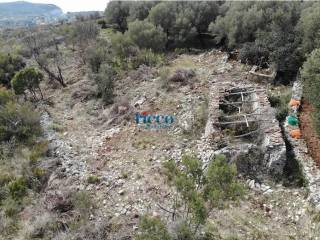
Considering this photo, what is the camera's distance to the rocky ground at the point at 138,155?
884 cm

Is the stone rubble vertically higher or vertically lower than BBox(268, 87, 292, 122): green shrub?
lower

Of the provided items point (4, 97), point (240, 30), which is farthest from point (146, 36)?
point (4, 97)

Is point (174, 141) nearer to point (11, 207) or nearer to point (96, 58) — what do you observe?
point (11, 207)

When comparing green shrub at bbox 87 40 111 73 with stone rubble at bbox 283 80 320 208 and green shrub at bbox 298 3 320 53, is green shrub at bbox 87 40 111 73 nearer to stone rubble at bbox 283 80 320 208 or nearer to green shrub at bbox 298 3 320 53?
green shrub at bbox 298 3 320 53

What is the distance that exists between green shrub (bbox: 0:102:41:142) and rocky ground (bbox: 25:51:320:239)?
748 mm

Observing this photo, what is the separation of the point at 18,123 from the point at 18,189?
5515 mm

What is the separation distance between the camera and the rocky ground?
884 centimetres

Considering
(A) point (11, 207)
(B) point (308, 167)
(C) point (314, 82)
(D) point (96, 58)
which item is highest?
(C) point (314, 82)

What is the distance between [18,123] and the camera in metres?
15.5

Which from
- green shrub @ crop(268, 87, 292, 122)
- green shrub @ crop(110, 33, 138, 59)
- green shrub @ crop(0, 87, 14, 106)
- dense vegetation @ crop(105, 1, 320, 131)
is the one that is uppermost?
dense vegetation @ crop(105, 1, 320, 131)

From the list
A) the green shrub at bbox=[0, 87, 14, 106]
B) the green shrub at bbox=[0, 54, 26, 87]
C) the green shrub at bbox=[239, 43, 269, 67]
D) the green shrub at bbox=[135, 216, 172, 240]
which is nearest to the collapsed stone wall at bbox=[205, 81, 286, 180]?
the green shrub at bbox=[135, 216, 172, 240]

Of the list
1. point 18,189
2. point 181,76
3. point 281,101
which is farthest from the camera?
point 181,76

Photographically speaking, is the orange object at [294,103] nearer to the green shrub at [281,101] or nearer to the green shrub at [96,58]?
the green shrub at [281,101]

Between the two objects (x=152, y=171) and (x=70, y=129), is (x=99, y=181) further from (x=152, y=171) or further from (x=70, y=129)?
(x=70, y=129)
